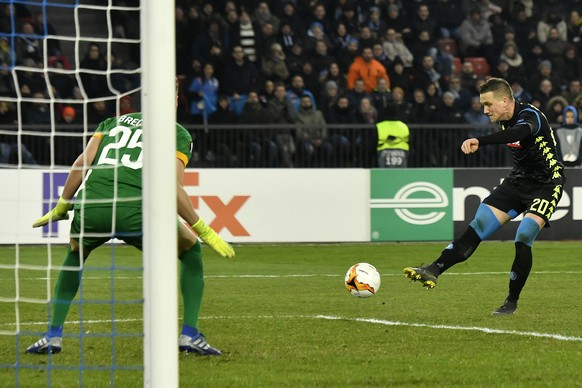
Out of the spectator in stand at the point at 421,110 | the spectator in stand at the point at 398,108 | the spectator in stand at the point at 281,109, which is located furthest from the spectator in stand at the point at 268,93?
the spectator in stand at the point at 421,110

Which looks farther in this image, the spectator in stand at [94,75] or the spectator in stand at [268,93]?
the spectator in stand at [268,93]

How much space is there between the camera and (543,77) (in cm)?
2206

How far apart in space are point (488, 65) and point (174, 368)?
1838cm

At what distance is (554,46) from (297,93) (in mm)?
5637

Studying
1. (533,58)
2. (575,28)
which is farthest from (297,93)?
(575,28)

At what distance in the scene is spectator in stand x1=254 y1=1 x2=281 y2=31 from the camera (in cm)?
2162

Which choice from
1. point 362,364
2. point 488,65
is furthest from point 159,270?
point 488,65

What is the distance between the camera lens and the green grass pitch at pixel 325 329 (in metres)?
6.89

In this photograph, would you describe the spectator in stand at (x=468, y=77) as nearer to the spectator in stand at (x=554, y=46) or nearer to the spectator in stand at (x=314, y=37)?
the spectator in stand at (x=554, y=46)

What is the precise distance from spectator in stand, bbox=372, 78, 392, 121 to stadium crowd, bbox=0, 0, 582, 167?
22mm

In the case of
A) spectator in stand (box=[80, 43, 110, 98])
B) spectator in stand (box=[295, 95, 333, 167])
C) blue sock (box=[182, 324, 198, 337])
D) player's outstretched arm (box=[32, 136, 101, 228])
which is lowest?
blue sock (box=[182, 324, 198, 337])

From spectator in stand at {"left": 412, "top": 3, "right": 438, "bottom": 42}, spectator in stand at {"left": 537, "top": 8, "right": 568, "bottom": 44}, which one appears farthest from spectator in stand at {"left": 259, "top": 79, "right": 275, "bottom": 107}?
spectator in stand at {"left": 537, "top": 8, "right": 568, "bottom": 44}

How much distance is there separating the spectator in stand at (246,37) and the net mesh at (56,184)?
1.76m

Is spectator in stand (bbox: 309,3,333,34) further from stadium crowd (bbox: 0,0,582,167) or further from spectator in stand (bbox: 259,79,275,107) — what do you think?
spectator in stand (bbox: 259,79,275,107)
